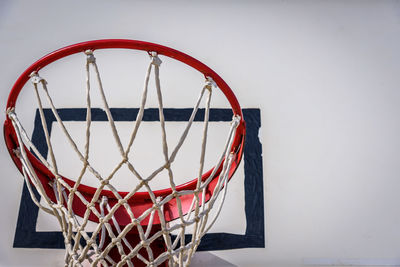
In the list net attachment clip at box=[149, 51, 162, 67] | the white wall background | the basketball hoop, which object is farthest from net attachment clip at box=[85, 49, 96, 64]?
the white wall background

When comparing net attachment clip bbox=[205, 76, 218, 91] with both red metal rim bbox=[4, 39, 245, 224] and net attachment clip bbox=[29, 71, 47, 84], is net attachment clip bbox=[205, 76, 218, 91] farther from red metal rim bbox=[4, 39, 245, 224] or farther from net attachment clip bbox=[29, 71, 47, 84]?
net attachment clip bbox=[29, 71, 47, 84]

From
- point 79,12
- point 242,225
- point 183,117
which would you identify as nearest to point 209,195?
point 242,225

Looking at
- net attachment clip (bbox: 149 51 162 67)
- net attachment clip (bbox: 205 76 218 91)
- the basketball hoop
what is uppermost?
net attachment clip (bbox: 149 51 162 67)

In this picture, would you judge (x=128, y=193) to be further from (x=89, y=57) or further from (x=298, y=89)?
(x=298, y=89)

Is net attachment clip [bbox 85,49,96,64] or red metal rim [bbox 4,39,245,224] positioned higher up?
net attachment clip [bbox 85,49,96,64]

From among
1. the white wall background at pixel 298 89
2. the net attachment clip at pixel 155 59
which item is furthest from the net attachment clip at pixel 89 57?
the white wall background at pixel 298 89

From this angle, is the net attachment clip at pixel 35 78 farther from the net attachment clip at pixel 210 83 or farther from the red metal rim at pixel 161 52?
the net attachment clip at pixel 210 83

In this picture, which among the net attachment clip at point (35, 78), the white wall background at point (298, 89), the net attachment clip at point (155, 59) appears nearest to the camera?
the net attachment clip at point (155, 59)

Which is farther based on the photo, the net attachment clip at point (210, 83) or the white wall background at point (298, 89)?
the white wall background at point (298, 89)

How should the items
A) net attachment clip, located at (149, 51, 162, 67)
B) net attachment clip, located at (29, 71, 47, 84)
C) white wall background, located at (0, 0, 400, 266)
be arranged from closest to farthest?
1. net attachment clip, located at (149, 51, 162, 67)
2. net attachment clip, located at (29, 71, 47, 84)
3. white wall background, located at (0, 0, 400, 266)

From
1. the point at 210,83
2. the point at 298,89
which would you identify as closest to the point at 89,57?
the point at 210,83

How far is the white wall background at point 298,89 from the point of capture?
1.72 m

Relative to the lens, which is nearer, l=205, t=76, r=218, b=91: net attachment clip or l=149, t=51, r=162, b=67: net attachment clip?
l=149, t=51, r=162, b=67: net attachment clip

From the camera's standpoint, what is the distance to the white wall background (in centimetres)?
172
